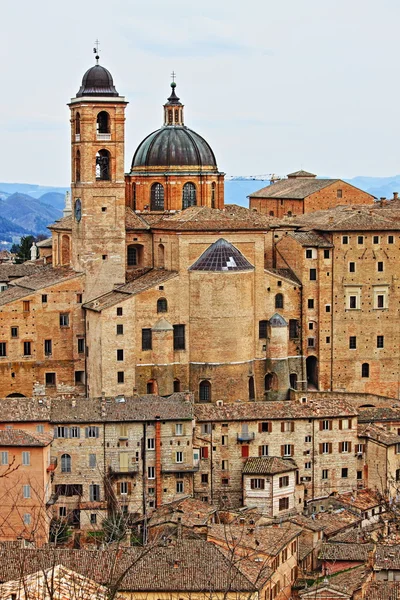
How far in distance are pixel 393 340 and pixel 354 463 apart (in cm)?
1020

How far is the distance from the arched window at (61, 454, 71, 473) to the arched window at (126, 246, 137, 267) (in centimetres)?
1457

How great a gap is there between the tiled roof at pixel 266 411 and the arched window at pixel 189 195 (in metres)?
14.5

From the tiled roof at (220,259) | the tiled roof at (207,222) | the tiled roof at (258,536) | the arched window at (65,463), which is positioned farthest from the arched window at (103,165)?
the tiled roof at (258,536)

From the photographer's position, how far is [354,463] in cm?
5738

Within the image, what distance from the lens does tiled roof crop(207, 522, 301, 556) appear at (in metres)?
46.6

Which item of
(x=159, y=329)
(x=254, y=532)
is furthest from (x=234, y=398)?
(x=254, y=532)

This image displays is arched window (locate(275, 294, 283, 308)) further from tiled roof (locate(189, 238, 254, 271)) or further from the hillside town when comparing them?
tiled roof (locate(189, 238, 254, 271))

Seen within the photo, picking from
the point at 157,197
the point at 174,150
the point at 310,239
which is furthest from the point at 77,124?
the point at 310,239

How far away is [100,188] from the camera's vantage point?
210ft

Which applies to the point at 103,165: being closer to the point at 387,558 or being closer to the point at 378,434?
the point at 378,434

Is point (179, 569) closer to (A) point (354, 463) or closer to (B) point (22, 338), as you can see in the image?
(A) point (354, 463)

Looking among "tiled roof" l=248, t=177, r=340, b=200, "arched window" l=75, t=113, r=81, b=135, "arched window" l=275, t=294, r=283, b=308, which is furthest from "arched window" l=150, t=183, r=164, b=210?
"tiled roof" l=248, t=177, r=340, b=200

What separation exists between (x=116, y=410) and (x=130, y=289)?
9050 mm

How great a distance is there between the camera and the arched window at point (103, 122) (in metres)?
64.4
